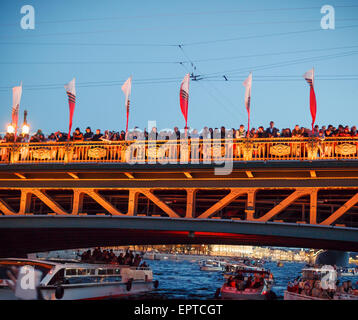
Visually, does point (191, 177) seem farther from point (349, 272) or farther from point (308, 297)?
point (349, 272)

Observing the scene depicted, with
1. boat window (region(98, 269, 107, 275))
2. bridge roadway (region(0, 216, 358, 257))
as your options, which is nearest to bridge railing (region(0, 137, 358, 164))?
bridge roadway (region(0, 216, 358, 257))

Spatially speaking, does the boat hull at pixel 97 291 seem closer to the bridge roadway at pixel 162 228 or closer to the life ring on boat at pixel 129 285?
the life ring on boat at pixel 129 285

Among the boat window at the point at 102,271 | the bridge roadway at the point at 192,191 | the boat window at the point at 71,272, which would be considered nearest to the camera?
the bridge roadway at the point at 192,191

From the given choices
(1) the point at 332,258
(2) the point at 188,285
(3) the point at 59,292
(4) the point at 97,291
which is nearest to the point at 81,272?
(4) the point at 97,291

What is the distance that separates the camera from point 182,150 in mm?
25109

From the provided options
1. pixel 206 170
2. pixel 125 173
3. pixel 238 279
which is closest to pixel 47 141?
pixel 125 173

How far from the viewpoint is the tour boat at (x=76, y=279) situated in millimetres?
25500

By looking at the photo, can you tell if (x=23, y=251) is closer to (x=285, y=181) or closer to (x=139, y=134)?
(x=139, y=134)

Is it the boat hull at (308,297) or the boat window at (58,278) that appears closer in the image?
the boat window at (58,278)

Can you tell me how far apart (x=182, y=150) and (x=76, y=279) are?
28.9 ft

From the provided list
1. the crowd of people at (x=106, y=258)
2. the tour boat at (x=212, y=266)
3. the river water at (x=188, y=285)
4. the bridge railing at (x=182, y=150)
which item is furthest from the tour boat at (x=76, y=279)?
the tour boat at (x=212, y=266)

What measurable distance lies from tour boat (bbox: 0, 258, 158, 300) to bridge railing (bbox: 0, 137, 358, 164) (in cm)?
519

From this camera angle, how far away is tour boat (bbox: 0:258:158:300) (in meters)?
25.5

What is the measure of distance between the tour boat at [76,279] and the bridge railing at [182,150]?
5192 millimetres
